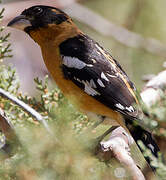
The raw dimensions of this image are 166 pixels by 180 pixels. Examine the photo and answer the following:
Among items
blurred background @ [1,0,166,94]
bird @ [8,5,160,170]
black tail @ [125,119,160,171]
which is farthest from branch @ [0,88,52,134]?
blurred background @ [1,0,166,94]

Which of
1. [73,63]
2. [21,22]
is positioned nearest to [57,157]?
[73,63]

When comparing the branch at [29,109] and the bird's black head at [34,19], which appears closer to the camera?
the branch at [29,109]

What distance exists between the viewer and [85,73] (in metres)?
3.12

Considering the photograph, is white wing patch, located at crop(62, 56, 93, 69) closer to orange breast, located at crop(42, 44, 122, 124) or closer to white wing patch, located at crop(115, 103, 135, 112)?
orange breast, located at crop(42, 44, 122, 124)

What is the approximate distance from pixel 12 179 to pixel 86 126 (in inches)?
43.4

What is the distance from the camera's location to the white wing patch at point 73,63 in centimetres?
Result: 314

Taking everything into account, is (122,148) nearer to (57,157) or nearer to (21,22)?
(57,157)

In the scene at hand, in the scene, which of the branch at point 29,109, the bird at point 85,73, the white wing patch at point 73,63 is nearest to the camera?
the branch at point 29,109

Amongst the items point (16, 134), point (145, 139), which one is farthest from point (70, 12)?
point (16, 134)

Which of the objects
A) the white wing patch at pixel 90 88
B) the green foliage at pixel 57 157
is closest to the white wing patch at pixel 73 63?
the white wing patch at pixel 90 88

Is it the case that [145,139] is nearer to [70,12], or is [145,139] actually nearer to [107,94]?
[107,94]

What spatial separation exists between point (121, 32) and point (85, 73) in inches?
102

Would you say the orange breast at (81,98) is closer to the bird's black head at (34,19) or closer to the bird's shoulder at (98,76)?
the bird's shoulder at (98,76)

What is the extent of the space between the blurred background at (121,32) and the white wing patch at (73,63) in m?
1.89
